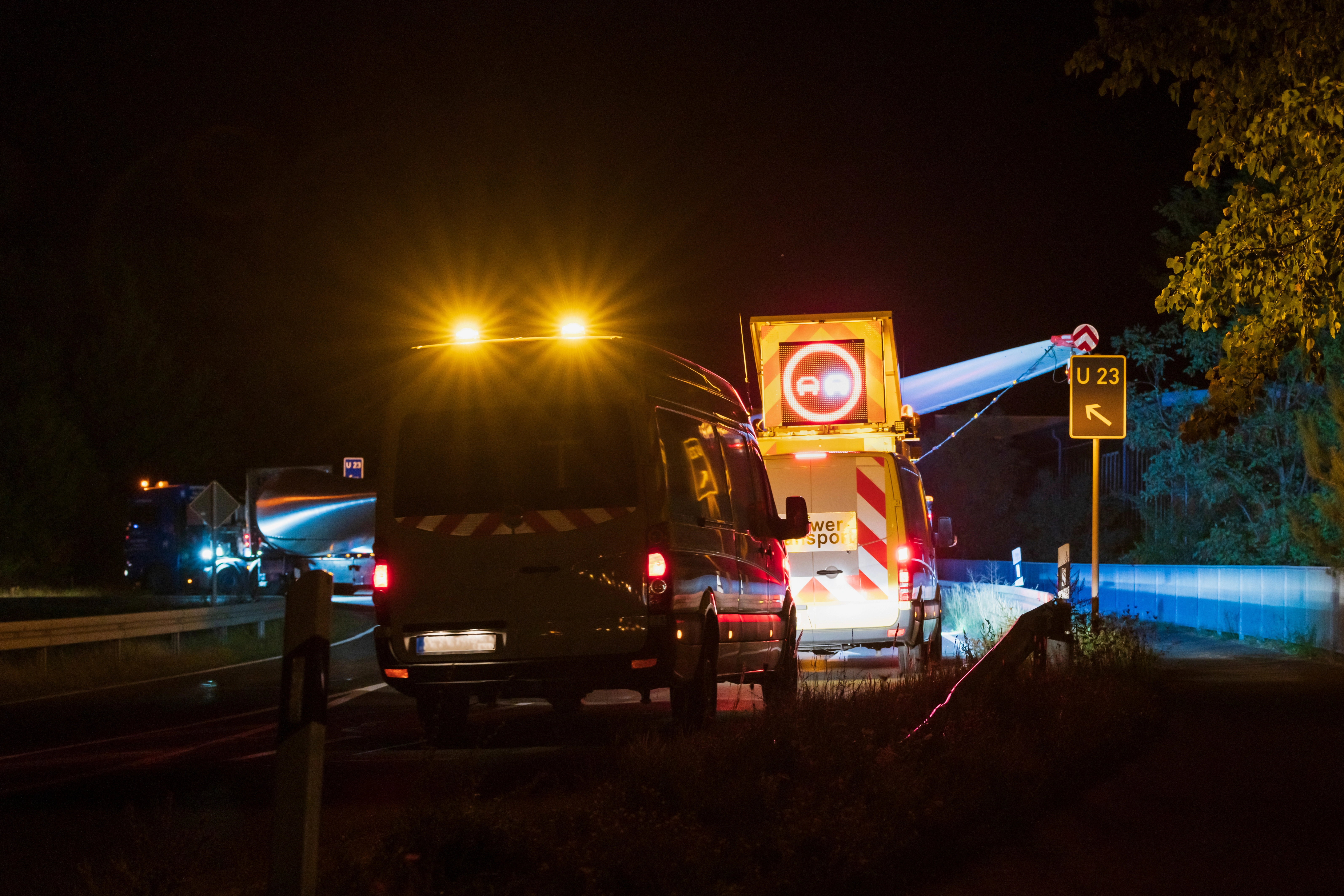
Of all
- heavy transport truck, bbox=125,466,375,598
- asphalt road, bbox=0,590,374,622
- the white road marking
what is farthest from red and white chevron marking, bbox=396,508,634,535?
heavy transport truck, bbox=125,466,375,598

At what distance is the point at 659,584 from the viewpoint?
9406 millimetres

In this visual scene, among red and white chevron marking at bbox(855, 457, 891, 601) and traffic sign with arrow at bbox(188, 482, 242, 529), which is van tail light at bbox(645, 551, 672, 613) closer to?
red and white chevron marking at bbox(855, 457, 891, 601)

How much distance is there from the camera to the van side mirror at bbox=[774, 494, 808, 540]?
1204 centimetres

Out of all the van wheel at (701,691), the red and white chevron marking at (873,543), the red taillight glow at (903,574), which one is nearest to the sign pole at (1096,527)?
the red taillight glow at (903,574)

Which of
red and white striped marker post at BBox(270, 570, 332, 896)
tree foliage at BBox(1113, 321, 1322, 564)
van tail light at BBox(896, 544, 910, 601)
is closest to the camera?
red and white striped marker post at BBox(270, 570, 332, 896)

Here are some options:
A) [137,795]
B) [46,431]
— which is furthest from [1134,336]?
[46,431]

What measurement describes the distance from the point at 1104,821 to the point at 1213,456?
26.0 m

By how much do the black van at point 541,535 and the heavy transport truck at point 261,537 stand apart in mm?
28089

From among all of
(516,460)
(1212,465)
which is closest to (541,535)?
(516,460)

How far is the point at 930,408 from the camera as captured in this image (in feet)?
121

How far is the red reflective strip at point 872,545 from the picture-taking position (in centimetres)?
1566

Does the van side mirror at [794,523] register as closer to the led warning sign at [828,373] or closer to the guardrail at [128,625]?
the led warning sign at [828,373]

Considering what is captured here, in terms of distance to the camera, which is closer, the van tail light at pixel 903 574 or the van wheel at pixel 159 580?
the van tail light at pixel 903 574

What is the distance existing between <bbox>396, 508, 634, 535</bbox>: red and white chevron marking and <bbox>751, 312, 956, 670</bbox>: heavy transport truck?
252 inches
